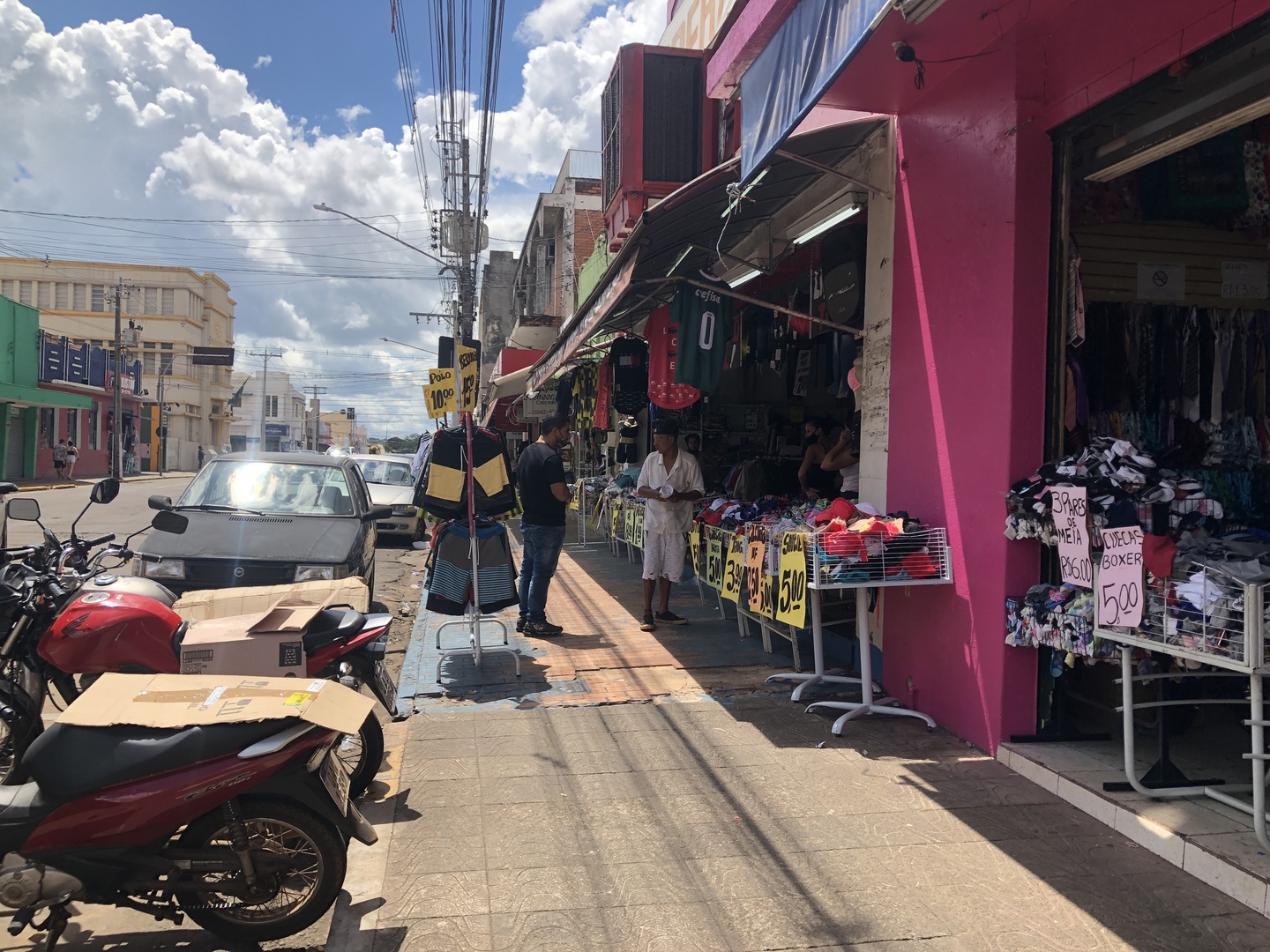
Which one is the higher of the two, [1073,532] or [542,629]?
[1073,532]

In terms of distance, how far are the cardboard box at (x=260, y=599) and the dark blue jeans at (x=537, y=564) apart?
2535 mm

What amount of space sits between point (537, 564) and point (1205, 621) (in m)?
5.14

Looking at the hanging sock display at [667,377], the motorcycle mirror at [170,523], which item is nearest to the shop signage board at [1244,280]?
the hanging sock display at [667,377]

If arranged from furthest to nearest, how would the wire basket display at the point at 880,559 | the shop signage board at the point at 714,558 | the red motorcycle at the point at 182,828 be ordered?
the shop signage board at the point at 714,558, the wire basket display at the point at 880,559, the red motorcycle at the point at 182,828

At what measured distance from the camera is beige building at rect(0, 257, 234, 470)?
188 feet

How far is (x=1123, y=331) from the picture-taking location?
17.5 feet

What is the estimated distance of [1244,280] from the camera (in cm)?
554

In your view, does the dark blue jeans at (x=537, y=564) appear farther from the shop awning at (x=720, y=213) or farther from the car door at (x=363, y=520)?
the shop awning at (x=720, y=213)

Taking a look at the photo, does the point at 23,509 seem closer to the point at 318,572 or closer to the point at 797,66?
the point at 318,572

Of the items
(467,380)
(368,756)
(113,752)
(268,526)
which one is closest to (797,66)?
(467,380)

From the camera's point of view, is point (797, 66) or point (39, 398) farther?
point (39, 398)

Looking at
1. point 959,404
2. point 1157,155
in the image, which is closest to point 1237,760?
point 959,404

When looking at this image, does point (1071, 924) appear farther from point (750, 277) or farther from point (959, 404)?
point (750, 277)

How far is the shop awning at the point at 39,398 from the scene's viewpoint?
30.0 meters
